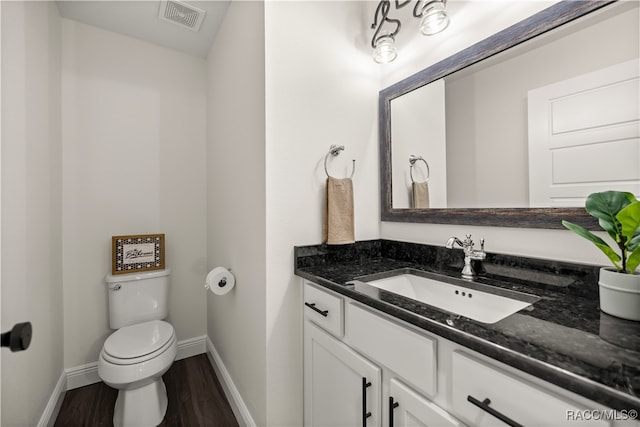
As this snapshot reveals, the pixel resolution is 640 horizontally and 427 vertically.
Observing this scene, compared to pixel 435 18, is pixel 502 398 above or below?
below

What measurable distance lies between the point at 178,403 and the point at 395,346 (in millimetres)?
1604

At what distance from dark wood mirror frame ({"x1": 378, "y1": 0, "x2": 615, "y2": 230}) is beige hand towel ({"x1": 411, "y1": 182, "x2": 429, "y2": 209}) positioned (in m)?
0.03

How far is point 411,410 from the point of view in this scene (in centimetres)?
78

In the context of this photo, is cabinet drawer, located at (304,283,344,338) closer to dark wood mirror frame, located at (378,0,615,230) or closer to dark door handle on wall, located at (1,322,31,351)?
dark wood mirror frame, located at (378,0,615,230)

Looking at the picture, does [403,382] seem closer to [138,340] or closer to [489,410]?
[489,410]

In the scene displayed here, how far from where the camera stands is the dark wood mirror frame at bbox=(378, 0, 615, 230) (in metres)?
0.94

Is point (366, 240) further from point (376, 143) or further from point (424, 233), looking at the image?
point (376, 143)

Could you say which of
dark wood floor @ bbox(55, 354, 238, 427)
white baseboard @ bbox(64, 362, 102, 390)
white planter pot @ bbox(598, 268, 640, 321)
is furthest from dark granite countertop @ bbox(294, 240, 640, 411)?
white baseboard @ bbox(64, 362, 102, 390)

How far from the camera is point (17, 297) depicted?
3.79ft

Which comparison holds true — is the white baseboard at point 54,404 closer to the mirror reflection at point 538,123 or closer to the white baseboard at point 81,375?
the white baseboard at point 81,375

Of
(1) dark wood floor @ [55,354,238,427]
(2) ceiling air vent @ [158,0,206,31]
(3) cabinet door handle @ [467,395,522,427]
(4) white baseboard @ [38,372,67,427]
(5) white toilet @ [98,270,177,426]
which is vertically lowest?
(1) dark wood floor @ [55,354,238,427]

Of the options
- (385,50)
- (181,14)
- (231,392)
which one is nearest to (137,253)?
(231,392)

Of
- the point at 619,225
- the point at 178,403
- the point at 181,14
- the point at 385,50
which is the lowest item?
the point at 178,403

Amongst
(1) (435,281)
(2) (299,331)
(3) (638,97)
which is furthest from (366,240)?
(3) (638,97)
